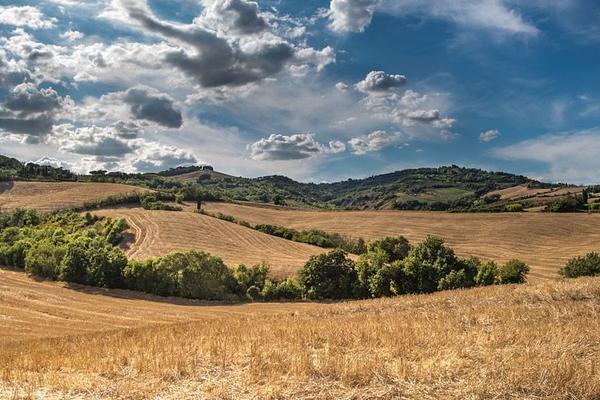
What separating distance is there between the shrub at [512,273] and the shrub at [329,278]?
19264 mm

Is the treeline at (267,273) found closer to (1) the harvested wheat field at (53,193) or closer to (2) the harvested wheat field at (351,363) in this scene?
(2) the harvested wheat field at (351,363)

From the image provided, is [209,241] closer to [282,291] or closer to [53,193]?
[282,291]

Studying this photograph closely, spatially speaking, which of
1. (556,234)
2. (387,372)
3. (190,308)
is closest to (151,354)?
(387,372)

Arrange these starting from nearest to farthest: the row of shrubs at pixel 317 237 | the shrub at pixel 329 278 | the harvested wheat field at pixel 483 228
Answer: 1. the shrub at pixel 329 278
2. the harvested wheat field at pixel 483 228
3. the row of shrubs at pixel 317 237

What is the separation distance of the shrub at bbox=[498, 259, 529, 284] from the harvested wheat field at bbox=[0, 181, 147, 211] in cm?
10876

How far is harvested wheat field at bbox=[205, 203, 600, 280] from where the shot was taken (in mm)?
94938

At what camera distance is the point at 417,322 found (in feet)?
48.9

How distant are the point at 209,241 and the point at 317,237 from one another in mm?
26209

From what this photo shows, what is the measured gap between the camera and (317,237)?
371 feet

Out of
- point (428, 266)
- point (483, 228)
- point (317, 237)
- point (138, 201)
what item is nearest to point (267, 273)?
point (428, 266)

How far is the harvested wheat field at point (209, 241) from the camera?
292 ft

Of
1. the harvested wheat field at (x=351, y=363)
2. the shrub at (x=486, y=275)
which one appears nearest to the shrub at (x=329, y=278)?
the shrub at (x=486, y=275)

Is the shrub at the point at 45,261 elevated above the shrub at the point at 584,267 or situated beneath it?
situated beneath

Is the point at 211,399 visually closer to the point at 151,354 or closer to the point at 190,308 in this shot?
the point at 151,354
